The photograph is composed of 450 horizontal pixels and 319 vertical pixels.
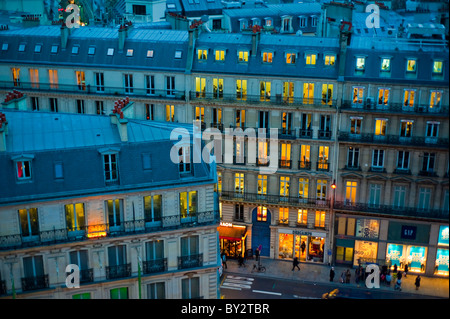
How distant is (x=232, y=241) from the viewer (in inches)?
1607

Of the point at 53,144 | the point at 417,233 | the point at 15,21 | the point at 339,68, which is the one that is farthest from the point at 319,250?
the point at 15,21

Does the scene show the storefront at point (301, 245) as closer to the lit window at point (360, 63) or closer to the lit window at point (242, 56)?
the lit window at point (360, 63)

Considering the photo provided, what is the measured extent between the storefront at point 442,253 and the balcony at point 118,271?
14462 mm

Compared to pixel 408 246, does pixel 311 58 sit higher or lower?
higher

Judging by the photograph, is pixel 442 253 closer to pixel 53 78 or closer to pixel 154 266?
pixel 154 266

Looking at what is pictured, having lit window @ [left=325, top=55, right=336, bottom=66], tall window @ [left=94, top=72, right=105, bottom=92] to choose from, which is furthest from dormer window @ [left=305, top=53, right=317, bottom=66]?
tall window @ [left=94, top=72, right=105, bottom=92]

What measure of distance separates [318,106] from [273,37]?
5.37 meters

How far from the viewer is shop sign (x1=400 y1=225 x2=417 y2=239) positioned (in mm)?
36219

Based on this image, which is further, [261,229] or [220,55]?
[261,229]

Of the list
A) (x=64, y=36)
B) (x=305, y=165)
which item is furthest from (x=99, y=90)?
(x=305, y=165)

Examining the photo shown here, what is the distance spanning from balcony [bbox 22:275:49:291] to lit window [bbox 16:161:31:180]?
403 cm

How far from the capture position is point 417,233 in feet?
Result: 118

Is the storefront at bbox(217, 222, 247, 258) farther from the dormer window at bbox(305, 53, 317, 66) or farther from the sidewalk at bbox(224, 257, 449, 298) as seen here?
the dormer window at bbox(305, 53, 317, 66)

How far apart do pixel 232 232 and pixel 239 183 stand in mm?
3179
